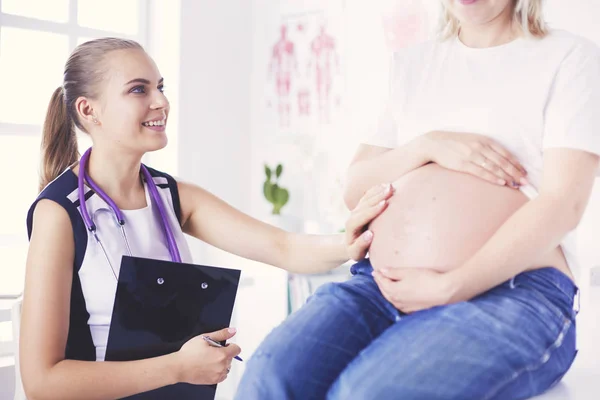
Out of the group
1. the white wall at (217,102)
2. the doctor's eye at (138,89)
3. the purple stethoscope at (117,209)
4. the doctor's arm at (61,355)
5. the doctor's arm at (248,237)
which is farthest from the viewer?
→ the white wall at (217,102)

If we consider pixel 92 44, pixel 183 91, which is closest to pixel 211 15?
pixel 183 91

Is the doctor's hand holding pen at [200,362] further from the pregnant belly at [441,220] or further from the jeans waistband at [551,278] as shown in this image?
the jeans waistband at [551,278]

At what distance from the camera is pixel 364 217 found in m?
1.35

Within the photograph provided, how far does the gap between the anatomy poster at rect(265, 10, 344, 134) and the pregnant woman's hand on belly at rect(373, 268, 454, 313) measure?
251 centimetres

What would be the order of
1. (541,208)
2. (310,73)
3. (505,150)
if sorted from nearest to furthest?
1. (541,208)
2. (505,150)
3. (310,73)

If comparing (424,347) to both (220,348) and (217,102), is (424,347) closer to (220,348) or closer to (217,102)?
(220,348)

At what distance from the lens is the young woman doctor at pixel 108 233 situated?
4.38 feet

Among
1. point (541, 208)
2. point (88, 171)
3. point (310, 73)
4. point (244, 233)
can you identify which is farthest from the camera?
point (310, 73)

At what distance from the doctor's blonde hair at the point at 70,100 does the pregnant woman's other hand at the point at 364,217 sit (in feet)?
2.05

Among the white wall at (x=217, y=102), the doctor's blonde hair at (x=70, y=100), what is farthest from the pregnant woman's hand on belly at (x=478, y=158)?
the white wall at (x=217, y=102)

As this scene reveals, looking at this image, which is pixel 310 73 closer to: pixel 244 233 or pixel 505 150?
pixel 244 233

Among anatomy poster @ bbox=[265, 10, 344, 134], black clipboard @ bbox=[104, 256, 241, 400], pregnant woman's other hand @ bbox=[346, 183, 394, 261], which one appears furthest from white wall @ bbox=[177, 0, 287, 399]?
pregnant woman's other hand @ bbox=[346, 183, 394, 261]

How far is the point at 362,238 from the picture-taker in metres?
1.36

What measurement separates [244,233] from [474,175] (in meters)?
0.61
